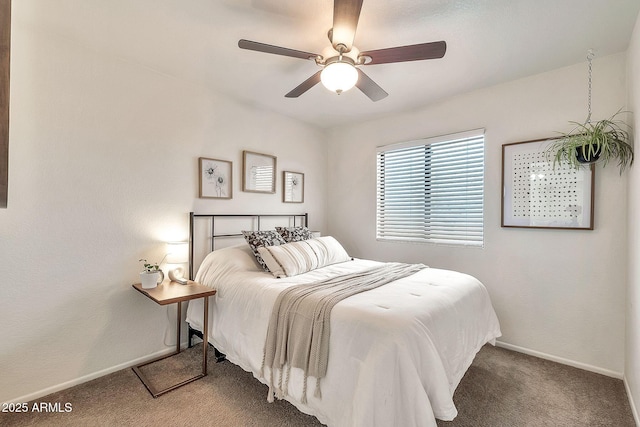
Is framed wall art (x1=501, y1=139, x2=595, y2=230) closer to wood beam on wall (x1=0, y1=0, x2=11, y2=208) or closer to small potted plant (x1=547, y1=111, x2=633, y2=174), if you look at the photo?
small potted plant (x1=547, y1=111, x2=633, y2=174)

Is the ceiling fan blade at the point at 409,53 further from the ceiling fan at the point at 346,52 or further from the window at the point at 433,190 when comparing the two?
the window at the point at 433,190

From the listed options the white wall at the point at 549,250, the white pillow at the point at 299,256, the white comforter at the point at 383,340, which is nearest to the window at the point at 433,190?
the white wall at the point at 549,250

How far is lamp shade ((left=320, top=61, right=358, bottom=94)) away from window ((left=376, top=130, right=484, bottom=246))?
5.85ft

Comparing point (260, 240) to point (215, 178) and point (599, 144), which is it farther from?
point (599, 144)

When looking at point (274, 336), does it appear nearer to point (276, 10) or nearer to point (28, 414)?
point (28, 414)

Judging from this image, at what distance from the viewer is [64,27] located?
196 cm

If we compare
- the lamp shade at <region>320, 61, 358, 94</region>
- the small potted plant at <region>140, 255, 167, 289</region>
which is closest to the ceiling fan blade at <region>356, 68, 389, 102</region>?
the lamp shade at <region>320, 61, 358, 94</region>

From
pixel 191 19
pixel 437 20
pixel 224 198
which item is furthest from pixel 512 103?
pixel 224 198

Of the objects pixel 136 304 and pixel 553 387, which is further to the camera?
pixel 136 304

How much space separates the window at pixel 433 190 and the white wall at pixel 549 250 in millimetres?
106

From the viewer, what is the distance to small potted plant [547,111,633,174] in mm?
2109

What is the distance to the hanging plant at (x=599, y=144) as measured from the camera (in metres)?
2.11

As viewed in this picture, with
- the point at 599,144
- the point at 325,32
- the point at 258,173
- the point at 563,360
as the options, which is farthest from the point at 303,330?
the point at 599,144

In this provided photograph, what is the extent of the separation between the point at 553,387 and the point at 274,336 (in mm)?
2117
